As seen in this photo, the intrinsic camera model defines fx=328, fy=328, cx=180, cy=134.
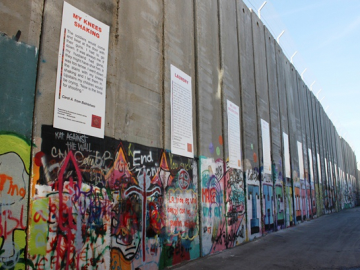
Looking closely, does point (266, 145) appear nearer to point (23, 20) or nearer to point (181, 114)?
point (181, 114)

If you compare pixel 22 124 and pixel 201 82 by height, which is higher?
pixel 201 82

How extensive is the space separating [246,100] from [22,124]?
955 cm

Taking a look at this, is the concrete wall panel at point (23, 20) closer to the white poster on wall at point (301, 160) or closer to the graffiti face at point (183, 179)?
the graffiti face at point (183, 179)

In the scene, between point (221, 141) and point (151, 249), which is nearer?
point (151, 249)

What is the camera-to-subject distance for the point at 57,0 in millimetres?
5234

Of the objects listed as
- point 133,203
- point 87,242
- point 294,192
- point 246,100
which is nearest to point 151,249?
point 133,203

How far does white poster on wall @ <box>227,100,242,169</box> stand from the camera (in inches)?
427

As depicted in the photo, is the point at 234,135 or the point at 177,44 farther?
the point at 234,135

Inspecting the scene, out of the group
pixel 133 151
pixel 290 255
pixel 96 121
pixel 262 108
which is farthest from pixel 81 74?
pixel 262 108

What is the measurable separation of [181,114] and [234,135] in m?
3.59

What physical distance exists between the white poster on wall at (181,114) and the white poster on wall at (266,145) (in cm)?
643

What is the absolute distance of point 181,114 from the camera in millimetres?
8133

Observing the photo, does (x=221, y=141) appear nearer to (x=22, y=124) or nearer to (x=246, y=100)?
(x=246, y=100)

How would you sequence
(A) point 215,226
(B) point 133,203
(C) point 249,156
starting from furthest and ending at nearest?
1. (C) point 249,156
2. (A) point 215,226
3. (B) point 133,203
